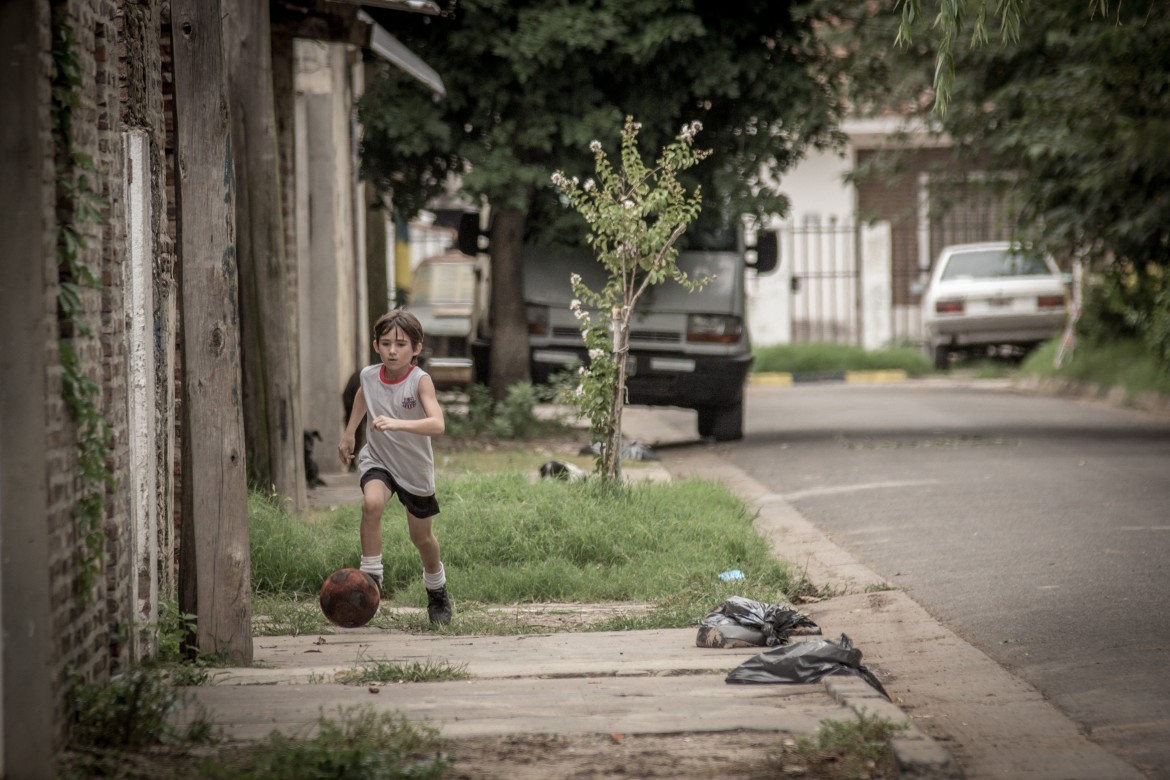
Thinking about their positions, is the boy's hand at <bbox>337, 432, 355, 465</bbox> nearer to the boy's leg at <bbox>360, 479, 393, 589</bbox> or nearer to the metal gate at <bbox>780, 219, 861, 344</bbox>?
the boy's leg at <bbox>360, 479, 393, 589</bbox>

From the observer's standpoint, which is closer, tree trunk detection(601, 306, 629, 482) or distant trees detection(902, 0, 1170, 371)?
tree trunk detection(601, 306, 629, 482)

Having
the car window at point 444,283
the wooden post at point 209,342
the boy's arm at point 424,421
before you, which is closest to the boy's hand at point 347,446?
the boy's arm at point 424,421

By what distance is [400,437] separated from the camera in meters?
7.36

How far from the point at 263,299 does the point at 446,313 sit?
34.5 ft

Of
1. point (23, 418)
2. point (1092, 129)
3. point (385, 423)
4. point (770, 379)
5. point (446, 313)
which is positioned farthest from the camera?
point (770, 379)

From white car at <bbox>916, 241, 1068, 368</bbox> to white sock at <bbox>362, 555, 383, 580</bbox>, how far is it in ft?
65.7

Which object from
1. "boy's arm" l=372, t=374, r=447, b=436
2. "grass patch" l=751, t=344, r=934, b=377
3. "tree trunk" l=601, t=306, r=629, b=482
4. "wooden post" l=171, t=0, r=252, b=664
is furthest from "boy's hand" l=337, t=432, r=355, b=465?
"grass patch" l=751, t=344, r=934, b=377

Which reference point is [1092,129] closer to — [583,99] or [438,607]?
[583,99]

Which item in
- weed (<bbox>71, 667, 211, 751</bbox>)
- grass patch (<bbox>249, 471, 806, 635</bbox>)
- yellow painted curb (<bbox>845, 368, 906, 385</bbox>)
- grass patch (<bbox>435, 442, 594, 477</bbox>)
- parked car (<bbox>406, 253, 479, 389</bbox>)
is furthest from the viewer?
yellow painted curb (<bbox>845, 368, 906, 385</bbox>)

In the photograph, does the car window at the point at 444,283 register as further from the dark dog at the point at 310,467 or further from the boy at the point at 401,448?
the boy at the point at 401,448

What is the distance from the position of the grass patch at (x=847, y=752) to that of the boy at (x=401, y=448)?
9.43ft

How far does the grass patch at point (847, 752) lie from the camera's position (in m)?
4.53

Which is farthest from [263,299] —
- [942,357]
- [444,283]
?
[942,357]

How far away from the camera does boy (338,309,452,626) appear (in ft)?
23.8
